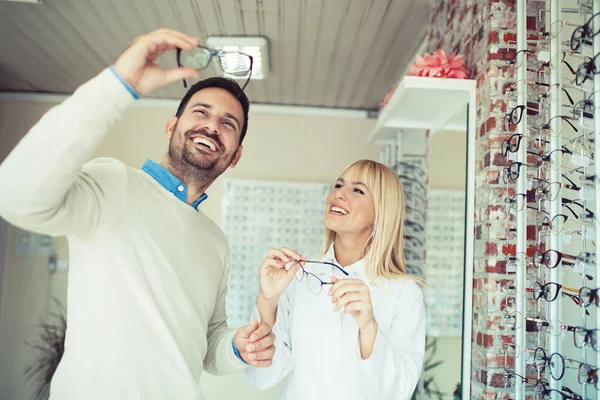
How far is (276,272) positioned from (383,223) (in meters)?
0.44

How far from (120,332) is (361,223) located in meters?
0.88

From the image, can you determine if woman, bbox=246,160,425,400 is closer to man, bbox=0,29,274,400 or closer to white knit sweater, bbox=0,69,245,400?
man, bbox=0,29,274,400

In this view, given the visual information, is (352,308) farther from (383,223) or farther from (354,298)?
(383,223)

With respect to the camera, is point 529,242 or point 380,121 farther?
point 380,121

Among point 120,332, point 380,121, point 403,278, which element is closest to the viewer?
point 120,332

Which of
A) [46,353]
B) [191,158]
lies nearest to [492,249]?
[191,158]

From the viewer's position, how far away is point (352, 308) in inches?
58.7

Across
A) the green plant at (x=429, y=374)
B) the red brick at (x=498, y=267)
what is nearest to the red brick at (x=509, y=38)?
the red brick at (x=498, y=267)

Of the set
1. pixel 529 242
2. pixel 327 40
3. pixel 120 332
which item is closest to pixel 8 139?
pixel 327 40

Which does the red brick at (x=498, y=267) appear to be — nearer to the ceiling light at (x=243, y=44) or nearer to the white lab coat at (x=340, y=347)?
the white lab coat at (x=340, y=347)

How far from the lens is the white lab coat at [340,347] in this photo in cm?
163

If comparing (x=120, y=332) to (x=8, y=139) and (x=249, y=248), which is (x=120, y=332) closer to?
(x=249, y=248)

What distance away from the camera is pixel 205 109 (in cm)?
165

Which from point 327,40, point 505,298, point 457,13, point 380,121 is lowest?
point 505,298
